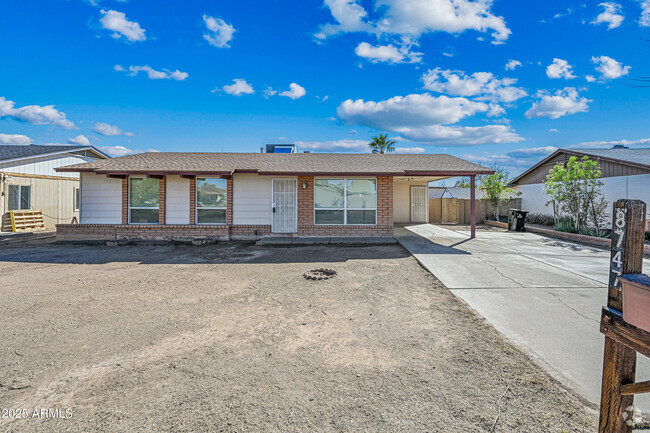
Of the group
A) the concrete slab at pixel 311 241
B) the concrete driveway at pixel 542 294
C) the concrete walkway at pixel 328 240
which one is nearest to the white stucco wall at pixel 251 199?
the concrete walkway at pixel 328 240

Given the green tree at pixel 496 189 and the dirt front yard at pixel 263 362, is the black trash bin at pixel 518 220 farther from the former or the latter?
the dirt front yard at pixel 263 362

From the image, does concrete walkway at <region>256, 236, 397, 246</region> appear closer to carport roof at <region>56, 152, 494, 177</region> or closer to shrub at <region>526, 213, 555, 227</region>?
carport roof at <region>56, 152, 494, 177</region>

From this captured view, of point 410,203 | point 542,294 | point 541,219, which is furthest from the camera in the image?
point 410,203

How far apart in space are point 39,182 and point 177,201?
8.65 m

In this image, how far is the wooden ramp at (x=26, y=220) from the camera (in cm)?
1419

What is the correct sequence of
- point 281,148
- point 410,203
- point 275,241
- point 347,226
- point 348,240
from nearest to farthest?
1. point 275,241
2. point 348,240
3. point 347,226
4. point 410,203
5. point 281,148

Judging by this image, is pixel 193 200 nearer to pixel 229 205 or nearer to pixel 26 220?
pixel 229 205

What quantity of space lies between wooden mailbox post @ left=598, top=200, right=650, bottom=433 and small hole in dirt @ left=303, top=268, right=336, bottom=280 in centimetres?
531

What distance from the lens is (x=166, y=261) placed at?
8.75m

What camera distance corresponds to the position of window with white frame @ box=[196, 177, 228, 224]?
492 inches

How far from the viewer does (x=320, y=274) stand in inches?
281

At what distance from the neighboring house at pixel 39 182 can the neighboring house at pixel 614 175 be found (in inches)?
906

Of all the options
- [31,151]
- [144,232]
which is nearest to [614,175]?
[144,232]

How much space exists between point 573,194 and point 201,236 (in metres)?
14.7
